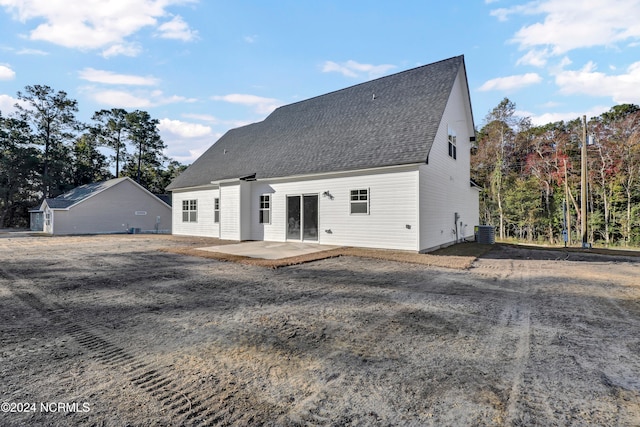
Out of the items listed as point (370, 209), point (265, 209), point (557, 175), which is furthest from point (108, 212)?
point (557, 175)

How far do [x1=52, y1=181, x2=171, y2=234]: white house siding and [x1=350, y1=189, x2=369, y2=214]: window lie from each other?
22.4 metres

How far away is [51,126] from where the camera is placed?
36.9 meters

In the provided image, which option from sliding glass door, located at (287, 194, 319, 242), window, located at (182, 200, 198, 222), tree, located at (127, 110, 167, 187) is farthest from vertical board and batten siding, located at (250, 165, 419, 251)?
tree, located at (127, 110, 167, 187)

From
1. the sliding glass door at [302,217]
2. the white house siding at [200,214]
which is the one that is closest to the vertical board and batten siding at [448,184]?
the sliding glass door at [302,217]

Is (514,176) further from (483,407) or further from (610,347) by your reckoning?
(483,407)

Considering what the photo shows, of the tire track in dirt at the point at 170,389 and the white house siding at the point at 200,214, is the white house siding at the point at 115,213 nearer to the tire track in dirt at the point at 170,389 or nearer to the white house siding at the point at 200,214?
the white house siding at the point at 200,214

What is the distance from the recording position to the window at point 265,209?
587 inches

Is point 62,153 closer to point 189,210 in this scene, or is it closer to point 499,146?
point 189,210

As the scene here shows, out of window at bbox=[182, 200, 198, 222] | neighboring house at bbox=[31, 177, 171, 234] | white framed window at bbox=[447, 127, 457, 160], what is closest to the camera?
white framed window at bbox=[447, 127, 457, 160]

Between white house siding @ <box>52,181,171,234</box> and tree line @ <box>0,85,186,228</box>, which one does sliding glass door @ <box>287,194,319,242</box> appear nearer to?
white house siding @ <box>52,181,171,234</box>

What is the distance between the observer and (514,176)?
28047 millimetres

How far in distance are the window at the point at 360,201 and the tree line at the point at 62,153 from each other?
1545 inches

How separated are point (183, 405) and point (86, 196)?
2968 centimetres

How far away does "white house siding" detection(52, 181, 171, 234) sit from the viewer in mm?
24172
